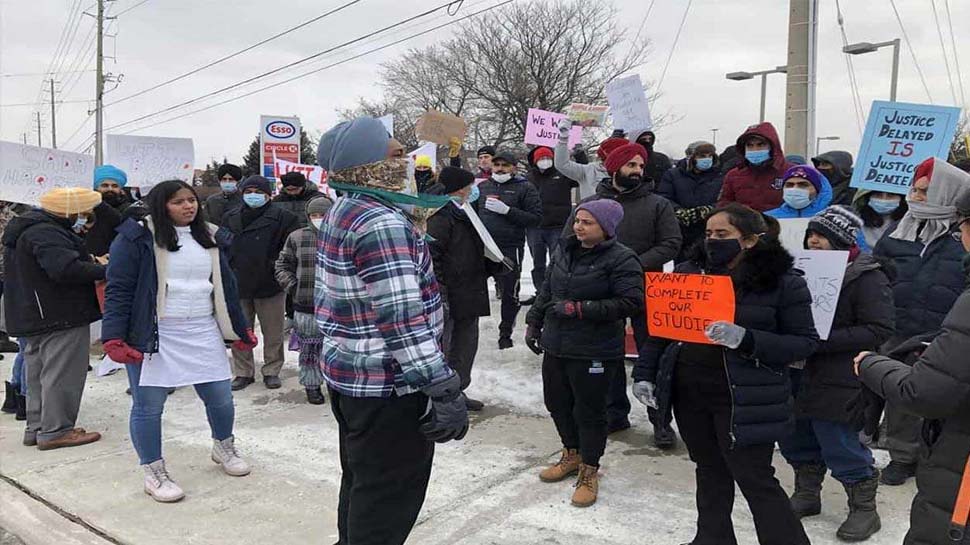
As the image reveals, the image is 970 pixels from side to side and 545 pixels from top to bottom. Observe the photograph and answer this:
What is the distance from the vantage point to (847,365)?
378 centimetres

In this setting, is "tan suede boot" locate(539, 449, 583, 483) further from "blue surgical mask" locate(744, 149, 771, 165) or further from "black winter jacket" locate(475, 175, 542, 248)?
"black winter jacket" locate(475, 175, 542, 248)

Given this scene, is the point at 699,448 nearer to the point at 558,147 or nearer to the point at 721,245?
the point at 721,245

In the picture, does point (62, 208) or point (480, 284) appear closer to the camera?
point (62, 208)

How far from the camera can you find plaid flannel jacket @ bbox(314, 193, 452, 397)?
253cm

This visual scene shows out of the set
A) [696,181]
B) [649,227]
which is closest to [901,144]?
[696,181]

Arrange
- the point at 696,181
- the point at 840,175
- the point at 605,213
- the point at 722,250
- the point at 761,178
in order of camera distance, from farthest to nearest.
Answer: the point at 696,181 → the point at 840,175 → the point at 761,178 → the point at 605,213 → the point at 722,250

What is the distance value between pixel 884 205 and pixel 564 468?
2.95 meters

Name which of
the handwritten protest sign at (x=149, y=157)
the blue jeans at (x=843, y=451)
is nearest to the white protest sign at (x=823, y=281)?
the blue jeans at (x=843, y=451)

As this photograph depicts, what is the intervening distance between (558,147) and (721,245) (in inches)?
143

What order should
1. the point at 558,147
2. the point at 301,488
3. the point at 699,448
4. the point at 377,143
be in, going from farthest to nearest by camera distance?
1. the point at 558,147
2. the point at 301,488
3. the point at 699,448
4. the point at 377,143

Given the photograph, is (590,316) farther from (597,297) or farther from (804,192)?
(804,192)

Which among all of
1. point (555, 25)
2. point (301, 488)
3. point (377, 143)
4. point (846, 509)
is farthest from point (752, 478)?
point (555, 25)

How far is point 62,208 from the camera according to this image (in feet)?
17.5

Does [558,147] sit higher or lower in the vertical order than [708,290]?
higher
